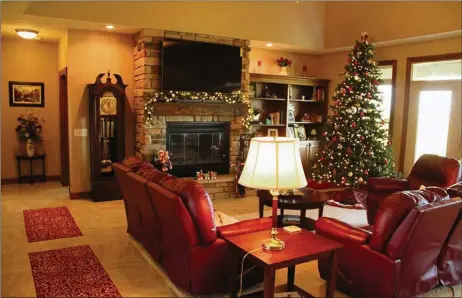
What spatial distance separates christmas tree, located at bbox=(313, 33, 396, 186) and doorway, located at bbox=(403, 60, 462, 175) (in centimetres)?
56

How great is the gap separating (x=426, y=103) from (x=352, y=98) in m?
1.25

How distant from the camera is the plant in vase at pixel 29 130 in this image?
22.3 ft

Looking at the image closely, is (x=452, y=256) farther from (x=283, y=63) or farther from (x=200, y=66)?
(x=283, y=63)

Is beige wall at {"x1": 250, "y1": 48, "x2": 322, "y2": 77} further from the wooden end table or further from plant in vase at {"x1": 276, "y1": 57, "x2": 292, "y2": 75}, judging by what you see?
the wooden end table

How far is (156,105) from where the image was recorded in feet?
18.8

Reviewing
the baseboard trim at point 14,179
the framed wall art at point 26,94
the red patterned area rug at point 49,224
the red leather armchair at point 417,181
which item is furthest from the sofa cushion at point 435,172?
the framed wall art at point 26,94

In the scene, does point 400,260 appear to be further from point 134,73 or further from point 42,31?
point 42,31

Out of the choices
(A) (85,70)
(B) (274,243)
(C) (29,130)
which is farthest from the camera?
(C) (29,130)

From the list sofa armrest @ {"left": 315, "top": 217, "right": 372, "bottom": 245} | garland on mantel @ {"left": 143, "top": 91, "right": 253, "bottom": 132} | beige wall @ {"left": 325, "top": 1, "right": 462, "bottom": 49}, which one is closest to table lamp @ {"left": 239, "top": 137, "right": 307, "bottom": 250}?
sofa armrest @ {"left": 315, "top": 217, "right": 372, "bottom": 245}

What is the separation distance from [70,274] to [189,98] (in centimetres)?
343

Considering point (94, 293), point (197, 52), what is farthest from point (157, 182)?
point (197, 52)

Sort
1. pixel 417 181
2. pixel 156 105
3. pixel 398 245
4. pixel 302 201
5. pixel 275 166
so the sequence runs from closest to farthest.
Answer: pixel 275 166 < pixel 398 245 < pixel 302 201 < pixel 417 181 < pixel 156 105

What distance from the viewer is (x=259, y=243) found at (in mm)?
2611

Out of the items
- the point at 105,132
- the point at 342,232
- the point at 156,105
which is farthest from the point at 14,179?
the point at 342,232
